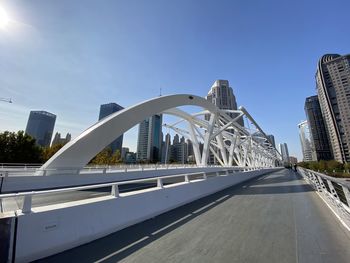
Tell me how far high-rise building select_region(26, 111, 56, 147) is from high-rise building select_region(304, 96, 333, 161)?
18130 centimetres

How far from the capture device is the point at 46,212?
11.1 ft

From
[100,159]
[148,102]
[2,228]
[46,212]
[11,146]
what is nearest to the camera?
[2,228]

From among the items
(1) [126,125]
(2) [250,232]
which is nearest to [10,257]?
(2) [250,232]

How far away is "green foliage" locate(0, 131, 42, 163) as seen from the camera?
3884 centimetres

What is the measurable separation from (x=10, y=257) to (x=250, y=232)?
4782 millimetres

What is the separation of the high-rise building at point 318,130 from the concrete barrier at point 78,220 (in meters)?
153

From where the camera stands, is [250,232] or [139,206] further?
[139,206]

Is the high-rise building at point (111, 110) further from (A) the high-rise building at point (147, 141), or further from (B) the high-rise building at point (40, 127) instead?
(B) the high-rise building at point (40, 127)

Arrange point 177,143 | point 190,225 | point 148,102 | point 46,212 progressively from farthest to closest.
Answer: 1. point 177,143
2. point 148,102
3. point 190,225
4. point 46,212

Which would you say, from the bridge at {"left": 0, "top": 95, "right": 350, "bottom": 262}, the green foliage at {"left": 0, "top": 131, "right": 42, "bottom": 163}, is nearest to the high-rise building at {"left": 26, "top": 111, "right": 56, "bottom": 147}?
the green foliage at {"left": 0, "top": 131, "right": 42, "bottom": 163}

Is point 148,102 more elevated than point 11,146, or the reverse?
point 148,102

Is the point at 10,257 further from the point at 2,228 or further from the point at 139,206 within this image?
the point at 139,206

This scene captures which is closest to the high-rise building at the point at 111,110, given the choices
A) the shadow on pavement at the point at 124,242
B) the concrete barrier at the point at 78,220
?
the concrete barrier at the point at 78,220

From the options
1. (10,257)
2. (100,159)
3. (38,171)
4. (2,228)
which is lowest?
(10,257)
